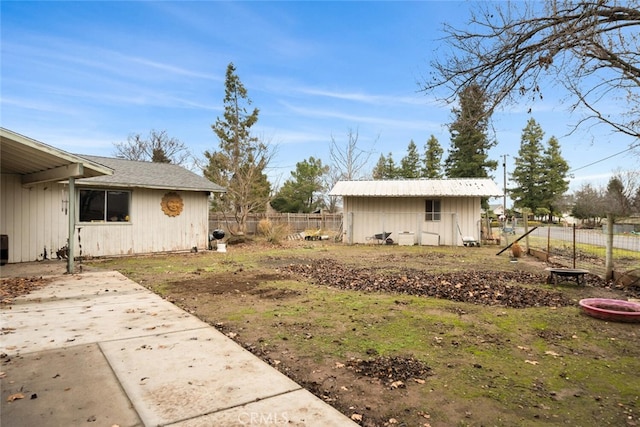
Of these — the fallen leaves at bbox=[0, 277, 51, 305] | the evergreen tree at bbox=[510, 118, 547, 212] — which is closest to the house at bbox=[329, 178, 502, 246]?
the fallen leaves at bbox=[0, 277, 51, 305]

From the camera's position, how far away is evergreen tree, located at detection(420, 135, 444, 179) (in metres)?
42.5

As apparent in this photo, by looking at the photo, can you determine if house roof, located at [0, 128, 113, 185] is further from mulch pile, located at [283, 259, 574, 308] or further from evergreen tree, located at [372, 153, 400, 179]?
evergreen tree, located at [372, 153, 400, 179]

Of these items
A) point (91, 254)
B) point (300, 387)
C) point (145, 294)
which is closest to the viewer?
point (300, 387)

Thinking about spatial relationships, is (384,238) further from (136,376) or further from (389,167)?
(389,167)

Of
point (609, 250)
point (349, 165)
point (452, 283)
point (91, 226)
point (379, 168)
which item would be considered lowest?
point (452, 283)

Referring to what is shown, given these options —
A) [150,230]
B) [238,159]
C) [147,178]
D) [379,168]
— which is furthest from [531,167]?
[150,230]

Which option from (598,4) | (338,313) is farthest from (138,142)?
(598,4)

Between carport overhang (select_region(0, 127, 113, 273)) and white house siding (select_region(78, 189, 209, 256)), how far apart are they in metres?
2.69

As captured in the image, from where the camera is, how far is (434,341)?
4.21 metres

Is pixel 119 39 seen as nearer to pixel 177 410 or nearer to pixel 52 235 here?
pixel 52 235

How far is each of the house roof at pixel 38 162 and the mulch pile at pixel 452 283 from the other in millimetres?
5526

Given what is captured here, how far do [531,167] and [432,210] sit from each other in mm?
34754

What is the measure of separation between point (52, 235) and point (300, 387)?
1162 cm

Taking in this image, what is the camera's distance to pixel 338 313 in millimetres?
5406
